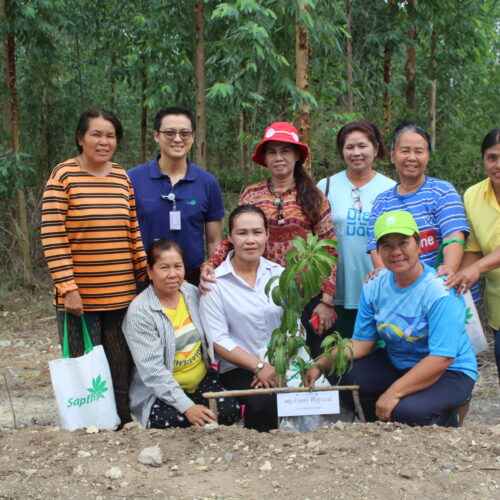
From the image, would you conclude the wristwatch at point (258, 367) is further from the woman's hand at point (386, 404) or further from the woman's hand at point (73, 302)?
the woman's hand at point (73, 302)

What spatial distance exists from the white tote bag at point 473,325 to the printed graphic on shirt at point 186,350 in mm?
1585

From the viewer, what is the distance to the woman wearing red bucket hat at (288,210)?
11.9 feet

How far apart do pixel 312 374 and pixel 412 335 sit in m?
0.59

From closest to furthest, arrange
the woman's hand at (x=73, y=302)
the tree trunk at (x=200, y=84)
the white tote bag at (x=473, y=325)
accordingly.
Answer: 1. the woman's hand at (x=73, y=302)
2. the white tote bag at (x=473, y=325)
3. the tree trunk at (x=200, y=84)

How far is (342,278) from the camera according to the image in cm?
392

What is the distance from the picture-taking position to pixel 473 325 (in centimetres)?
348

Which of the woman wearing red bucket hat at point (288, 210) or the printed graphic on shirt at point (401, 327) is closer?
the printed graphic on shirt at point (401, 327)

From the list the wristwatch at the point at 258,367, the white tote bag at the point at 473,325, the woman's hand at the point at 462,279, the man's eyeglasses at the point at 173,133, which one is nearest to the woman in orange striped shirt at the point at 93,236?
the man's eyeglasses at the point at 173,133

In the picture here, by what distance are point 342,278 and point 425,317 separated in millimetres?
821

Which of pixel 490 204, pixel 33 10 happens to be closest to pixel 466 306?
pixel 490 204

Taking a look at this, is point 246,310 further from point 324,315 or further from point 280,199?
point 280,199

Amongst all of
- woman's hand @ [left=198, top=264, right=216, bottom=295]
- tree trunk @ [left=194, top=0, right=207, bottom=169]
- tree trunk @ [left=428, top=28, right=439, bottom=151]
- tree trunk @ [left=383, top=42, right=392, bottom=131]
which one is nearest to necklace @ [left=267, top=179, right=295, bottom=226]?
woman's hand @ [left=198, top=264, right=216, bottom=295]

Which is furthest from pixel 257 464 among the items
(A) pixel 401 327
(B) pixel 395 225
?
(B) pixel 395 225

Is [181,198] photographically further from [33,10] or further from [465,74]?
[465,74]
